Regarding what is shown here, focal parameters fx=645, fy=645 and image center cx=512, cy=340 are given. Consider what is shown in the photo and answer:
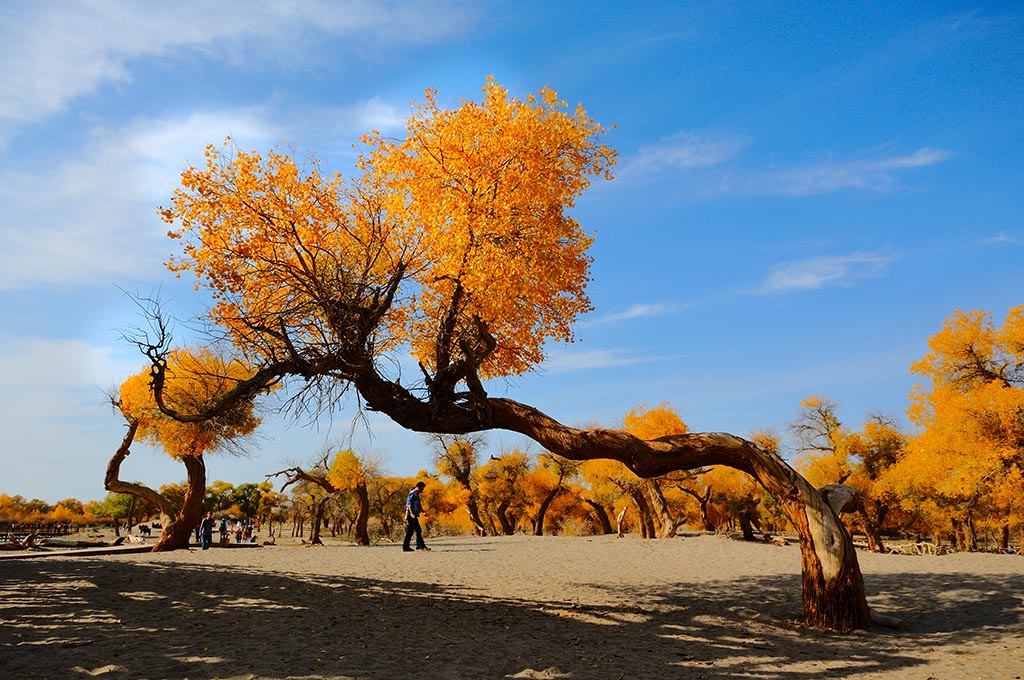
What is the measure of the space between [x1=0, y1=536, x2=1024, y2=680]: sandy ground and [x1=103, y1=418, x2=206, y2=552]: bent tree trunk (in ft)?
29.3

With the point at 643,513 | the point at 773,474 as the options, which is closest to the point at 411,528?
the point at 773,474

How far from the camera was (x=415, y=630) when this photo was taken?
1001 cm

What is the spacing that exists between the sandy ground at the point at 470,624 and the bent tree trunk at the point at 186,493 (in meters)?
8.93

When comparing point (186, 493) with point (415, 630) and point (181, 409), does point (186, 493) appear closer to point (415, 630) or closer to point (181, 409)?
point (181, 409)

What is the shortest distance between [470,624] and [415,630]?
0.99 metres

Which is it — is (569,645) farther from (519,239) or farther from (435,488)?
(435,488)

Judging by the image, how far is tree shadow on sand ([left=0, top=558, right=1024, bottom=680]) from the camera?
7953 millimetres

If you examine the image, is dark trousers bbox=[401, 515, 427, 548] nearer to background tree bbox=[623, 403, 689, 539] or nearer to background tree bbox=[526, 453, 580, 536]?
background tree bbox=[623, 403, 689, 539]

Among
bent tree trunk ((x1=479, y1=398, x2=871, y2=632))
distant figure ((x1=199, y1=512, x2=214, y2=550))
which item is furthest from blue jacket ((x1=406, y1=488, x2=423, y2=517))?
distant figure ((x1=199, y1=512, x2=214, y2=550))

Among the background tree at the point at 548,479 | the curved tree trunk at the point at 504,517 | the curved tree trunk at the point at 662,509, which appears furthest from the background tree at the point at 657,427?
the curved tree trunk at the point at 504,517

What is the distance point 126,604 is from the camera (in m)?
10.6

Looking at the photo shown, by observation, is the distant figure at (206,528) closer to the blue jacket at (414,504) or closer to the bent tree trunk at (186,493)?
the bent tree trunk at (186,493)

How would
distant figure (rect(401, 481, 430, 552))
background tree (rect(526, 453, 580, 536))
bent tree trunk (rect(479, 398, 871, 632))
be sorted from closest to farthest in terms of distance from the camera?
bent tree trunk (rect(479, 398, 871, 632)), distant figure (rect(401, 481, 430, 552)), background tree (rect(526, 453, 580, 536))

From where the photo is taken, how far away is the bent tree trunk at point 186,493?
24.9 metres
